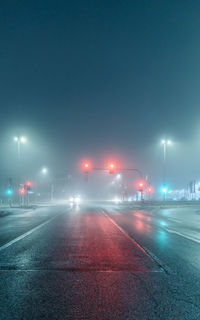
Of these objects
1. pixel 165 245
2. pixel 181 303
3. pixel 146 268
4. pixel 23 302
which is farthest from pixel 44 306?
pixel 165 245

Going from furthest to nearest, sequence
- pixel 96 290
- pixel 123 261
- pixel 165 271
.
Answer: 1. pixel 123 261
2. pixel 165 271
3. pixel 96 290

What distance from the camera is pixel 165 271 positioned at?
566 centimetres

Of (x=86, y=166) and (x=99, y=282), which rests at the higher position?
(x=86, y=166)

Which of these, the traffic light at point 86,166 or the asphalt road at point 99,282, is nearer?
the asphalt road at point 99,282

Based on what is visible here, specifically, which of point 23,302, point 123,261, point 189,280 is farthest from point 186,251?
point 23,302

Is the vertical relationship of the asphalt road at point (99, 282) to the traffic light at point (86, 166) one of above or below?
below

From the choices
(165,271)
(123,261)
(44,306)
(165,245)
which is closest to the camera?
(44,306)

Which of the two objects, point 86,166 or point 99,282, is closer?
point 99,282

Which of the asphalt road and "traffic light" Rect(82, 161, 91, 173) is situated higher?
"traffic light" Rect(82, 161, 91, 173)

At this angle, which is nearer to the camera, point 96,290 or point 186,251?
point 96,290

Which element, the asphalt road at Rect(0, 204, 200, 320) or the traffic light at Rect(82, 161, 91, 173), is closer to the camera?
the asphalt road at Rect(0, 204, 200, 320)

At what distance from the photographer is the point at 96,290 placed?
444 centimetres

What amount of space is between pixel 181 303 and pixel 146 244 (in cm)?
516

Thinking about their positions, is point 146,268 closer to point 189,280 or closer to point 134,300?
point 189,280
